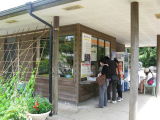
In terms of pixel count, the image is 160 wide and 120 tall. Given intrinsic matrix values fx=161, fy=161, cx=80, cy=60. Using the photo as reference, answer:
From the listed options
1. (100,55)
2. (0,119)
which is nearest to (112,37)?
(100,55)

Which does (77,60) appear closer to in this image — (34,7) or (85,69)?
(85,69)

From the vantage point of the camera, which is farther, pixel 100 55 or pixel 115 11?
pixel 100 55

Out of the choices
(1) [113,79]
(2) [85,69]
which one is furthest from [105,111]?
(2) [85,69]

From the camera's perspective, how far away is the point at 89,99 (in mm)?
5984

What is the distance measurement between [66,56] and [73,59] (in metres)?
0.37

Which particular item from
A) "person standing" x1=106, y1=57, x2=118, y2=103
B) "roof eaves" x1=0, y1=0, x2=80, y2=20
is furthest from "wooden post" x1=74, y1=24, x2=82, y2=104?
"roof eaves" x1=0, y1=0, x2=80, y2=20

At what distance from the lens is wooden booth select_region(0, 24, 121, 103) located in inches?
208

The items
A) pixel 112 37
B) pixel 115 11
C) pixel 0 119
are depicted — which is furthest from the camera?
pixel 112 37

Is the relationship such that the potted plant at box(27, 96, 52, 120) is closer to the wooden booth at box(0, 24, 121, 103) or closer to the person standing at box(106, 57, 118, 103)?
the wooden booth at box(0, 24, 121, 103)

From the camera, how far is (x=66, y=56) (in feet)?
18.5

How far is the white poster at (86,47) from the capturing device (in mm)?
5562

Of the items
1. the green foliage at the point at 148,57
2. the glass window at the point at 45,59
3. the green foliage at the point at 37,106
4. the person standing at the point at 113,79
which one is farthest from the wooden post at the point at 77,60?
the green foliage at the point at 148,57

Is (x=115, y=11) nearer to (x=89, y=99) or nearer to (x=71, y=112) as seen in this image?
(x=71, y=112)

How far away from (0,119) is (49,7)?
242cm
